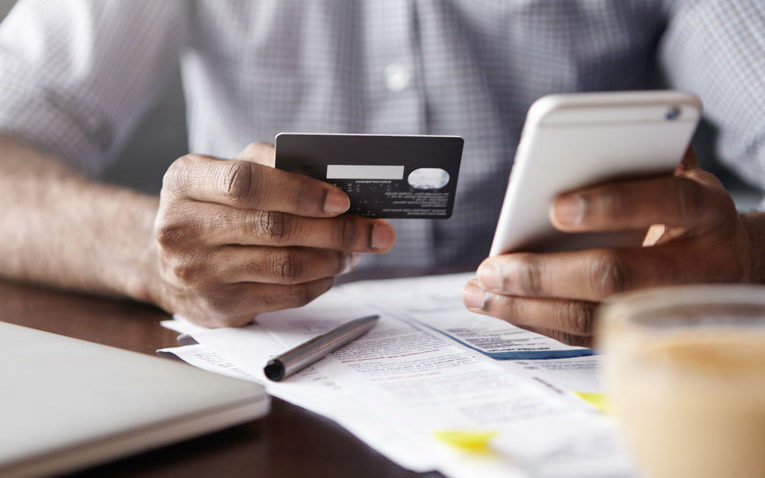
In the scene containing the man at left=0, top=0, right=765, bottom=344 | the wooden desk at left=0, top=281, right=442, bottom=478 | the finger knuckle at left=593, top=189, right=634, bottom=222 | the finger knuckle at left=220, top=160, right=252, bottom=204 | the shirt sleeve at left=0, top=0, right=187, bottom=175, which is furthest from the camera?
the shirt sleeve at left=0, top=0, right=187, bottom=175

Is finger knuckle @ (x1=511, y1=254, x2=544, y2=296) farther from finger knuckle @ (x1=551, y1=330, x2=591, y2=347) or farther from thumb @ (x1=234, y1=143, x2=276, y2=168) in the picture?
thumb @ (x1=234, y1=143, x2=276, y2=168)

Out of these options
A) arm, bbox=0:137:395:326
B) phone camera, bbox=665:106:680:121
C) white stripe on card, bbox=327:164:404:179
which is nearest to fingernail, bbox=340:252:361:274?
arm, bbox=0:137:395:326

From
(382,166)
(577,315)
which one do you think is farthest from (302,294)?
(577,315)

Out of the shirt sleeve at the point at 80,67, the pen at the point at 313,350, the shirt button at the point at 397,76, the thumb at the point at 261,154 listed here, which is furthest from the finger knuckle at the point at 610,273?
the shirt sleeve at the point at 80,67

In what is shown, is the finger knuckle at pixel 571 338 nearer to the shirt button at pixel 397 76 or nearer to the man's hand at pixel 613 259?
the man's hand at pixel 613 259

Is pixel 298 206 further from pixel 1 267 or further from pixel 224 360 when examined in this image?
pixel 1 267

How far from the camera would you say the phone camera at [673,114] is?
0.47 meters

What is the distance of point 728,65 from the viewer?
114 centimetres

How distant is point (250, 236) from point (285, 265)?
0.14 feet

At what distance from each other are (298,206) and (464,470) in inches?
11.4

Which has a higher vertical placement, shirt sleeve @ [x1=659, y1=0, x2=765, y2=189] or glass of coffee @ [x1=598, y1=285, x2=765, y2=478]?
shirt sleeve @ [x1=659, y1=0, x2=765, y2=189]

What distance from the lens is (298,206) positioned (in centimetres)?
60

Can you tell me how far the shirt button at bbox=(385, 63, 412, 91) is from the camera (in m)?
1.16

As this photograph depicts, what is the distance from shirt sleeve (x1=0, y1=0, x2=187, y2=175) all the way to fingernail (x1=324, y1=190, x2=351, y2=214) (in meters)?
0.65
